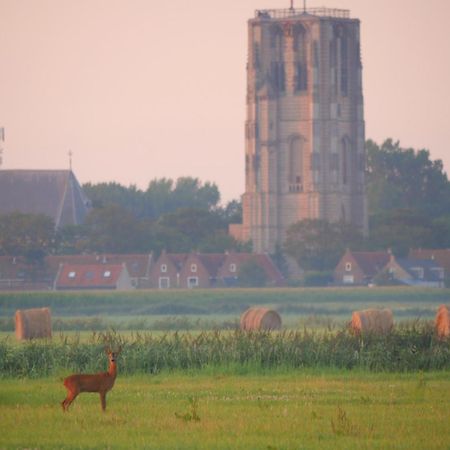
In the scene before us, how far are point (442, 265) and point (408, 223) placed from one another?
9.82m

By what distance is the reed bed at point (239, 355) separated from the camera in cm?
3672

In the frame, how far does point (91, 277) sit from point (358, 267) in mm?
18373

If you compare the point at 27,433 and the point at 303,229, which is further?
the point at 303,229

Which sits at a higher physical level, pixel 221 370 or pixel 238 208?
pixel 238 208

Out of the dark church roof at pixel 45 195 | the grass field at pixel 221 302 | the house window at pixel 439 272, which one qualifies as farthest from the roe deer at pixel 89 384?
the dark church roof at pixel 45 195

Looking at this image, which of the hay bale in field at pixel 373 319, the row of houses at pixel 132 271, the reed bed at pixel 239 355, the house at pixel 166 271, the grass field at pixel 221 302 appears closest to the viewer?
the reed bed at pixel 239 355

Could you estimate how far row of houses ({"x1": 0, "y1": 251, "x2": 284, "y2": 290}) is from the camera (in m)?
122

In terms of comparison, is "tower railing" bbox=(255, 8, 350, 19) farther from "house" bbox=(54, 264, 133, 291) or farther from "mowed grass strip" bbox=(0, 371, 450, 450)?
"mowed grass strip" bbox=(0, 371, 450, 450)

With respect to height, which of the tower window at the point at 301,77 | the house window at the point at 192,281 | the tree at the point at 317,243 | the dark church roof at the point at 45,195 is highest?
the tower window at the point at 301,77

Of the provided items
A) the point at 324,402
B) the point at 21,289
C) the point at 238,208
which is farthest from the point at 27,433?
the point at 238,208

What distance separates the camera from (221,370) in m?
36.8

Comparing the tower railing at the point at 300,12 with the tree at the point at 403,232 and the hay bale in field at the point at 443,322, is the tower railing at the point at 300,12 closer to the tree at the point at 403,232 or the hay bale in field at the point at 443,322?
the tree at the point at 403,232

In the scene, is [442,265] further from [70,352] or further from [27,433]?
[27,433]

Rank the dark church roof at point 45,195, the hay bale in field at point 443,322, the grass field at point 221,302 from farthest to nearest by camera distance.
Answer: the dark church roof at point 45,195, the grass field at point 221,302, the hay bale in field at point 443,322
